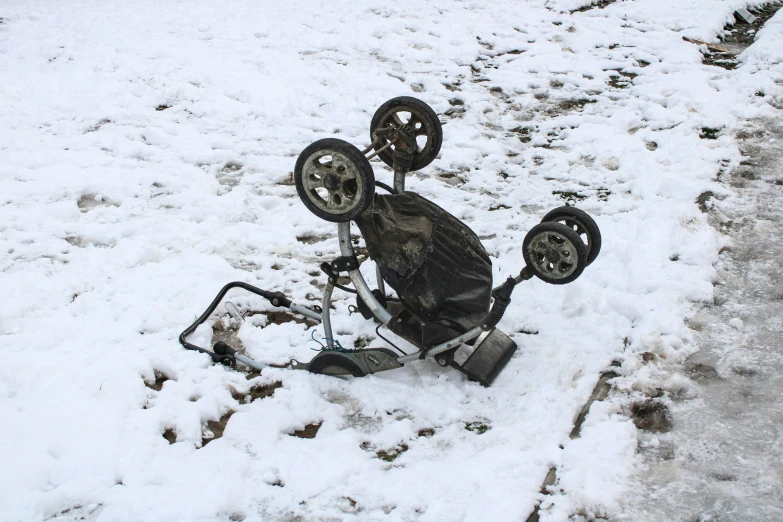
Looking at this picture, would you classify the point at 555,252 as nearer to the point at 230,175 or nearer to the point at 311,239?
the point at 311,239

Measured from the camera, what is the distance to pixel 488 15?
9609 millimetres

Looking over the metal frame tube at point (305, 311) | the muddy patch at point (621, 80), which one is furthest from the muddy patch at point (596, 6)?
the metal frame tube at point (305, 311)

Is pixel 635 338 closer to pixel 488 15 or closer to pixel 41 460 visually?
pixel 41 460

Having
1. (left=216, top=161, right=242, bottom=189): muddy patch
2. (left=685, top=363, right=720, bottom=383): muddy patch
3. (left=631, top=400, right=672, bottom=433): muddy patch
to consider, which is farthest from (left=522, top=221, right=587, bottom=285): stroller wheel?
(left=216, top=161, right=242, bottom=189): muddy patch

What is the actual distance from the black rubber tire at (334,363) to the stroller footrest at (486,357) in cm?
53

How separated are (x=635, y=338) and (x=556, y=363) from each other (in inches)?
19.5

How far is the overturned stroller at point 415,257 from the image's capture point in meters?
3.23

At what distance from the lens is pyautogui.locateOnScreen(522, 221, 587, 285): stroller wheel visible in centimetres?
318

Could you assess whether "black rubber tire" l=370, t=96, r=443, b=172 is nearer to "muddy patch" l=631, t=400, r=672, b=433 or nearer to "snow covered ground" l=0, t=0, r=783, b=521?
"snow covered ground" l=0, t=0, r=783, b=521

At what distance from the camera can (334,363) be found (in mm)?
3723

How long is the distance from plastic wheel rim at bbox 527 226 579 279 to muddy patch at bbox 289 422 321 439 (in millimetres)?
1391

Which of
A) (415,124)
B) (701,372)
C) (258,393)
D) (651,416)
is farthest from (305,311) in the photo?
(701,372)

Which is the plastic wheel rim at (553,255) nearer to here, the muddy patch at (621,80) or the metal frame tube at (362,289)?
the metal frame tube at (362,289)

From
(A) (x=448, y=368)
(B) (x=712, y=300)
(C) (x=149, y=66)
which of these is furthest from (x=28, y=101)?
(B) (x=712, y=300)
